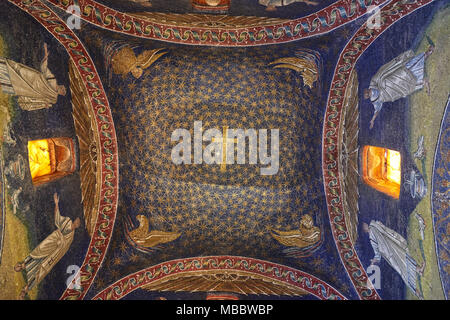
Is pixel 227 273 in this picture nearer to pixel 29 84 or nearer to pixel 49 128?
pixel 49 128

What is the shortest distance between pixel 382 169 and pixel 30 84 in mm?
6850

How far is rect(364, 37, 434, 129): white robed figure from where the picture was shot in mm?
5837

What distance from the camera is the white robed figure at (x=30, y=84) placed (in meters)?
5.85

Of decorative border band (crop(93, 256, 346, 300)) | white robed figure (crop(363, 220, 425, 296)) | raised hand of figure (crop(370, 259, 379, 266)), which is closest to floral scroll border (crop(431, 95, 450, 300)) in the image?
white robed figure (crop(363, 220, 425, 296))

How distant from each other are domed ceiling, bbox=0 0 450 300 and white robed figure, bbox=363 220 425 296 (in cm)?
4

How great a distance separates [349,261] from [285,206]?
6.15ft

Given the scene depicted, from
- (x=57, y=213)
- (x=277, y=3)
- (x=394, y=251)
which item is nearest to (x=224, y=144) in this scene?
(x=277, y=3)

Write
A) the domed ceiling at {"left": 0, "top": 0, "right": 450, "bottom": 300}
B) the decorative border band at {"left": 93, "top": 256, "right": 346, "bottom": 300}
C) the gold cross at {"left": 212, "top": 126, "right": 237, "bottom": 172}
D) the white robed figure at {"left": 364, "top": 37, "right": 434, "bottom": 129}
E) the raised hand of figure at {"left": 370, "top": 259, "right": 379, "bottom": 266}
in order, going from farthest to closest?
the gold cross at {"left": 212, "top": 126, "right": 237, "bottom": 172}
the decorative border band at {"left": 93, "top": 256, "right": 346, "bottom": 300}
the raised hand of figure at {"left": 370, "top": 259, "right": 379, "bottom": 266}
the domed ceiling at {"left": 0, "top": 0, "right": 450, "bottom": 300}
the white robed figure at {"left": 364, "top": 37, "right": 434, "bottom": 129}

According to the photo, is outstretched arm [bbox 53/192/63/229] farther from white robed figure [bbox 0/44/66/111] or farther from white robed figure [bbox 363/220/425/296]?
white robed figure [bbox 363/220/425/296]

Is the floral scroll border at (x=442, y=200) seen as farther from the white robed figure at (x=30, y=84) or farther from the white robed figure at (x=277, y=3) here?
the white robed figure at (x=30, y=84)

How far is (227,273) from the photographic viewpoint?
28.7 ft

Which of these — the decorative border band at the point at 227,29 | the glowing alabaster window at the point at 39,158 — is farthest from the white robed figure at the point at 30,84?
the decorative border band at the point at 227,29

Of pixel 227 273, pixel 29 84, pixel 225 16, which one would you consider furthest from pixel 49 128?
pixel 227 273

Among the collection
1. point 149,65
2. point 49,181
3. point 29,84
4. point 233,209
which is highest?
point 149,65
